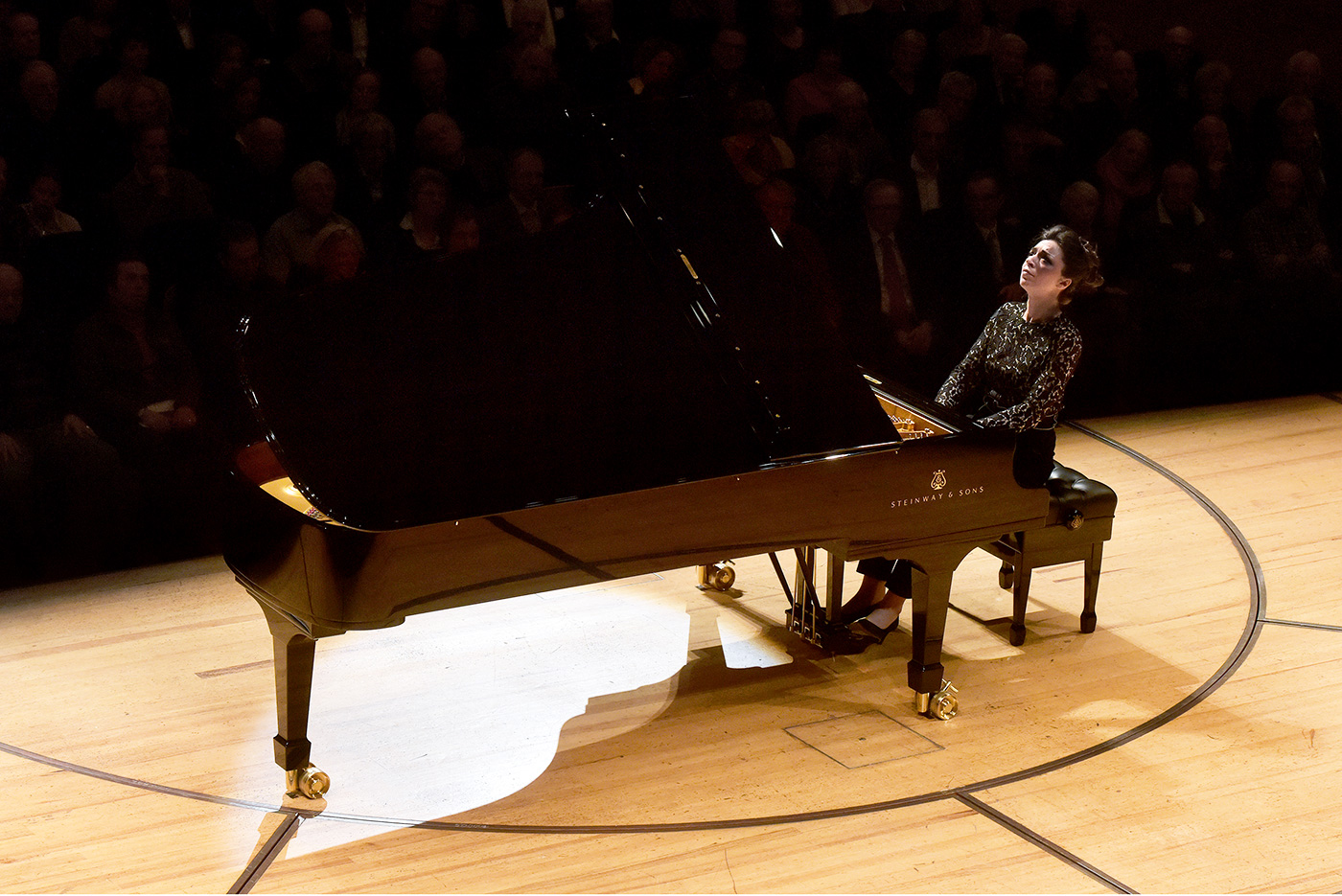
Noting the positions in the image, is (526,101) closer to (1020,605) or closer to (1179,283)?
(1020,605)

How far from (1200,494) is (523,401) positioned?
291 centimetres

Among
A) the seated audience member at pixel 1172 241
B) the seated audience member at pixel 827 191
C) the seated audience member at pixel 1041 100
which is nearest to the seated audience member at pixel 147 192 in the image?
the seated audience member at pixel 827 191

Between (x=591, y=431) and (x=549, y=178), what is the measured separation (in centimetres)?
221

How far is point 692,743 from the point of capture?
129 inches

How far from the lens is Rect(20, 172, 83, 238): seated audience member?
434 cm

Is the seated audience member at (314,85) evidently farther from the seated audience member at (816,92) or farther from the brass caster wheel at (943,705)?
the brass caster wheel at (943,705)

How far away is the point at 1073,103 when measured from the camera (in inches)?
227

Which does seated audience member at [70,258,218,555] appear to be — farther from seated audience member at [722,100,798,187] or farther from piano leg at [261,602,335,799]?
seated audience member at [722,100,798,187]

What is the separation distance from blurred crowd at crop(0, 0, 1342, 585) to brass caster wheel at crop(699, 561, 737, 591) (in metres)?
1.12

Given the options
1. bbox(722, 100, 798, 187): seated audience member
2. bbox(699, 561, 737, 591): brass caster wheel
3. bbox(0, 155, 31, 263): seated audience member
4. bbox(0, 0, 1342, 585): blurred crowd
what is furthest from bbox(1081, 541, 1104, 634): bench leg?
bbox(0, 155, 31, 263): seated audience member

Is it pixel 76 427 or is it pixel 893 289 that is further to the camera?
pixel 893 289

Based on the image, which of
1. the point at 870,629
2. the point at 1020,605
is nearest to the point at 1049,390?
the point at 1020,605

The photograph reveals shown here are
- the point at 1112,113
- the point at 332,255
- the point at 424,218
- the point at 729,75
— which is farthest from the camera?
the point at 1112,113

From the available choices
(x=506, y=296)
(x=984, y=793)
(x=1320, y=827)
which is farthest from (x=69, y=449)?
(x=1320, y=827)
